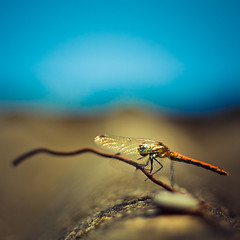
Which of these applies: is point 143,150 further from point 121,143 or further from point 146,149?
point 121,143

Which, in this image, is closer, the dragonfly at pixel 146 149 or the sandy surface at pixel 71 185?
the sandy surface at pixel 71 185

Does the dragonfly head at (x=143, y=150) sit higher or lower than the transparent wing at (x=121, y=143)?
lower

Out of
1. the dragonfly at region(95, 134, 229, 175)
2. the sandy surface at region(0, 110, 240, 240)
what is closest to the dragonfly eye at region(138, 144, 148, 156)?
the dragonfly at region(95, 134, 229, 175)

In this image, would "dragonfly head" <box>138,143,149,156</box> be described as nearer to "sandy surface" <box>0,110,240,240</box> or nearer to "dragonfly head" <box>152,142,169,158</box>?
"dragonfly head" <box>152,142,169,158</box>

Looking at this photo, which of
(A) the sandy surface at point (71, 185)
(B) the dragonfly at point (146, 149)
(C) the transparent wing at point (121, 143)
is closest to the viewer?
(A) the sandy surface at point (71, 185)

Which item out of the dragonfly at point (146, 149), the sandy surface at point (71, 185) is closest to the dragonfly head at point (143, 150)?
the dragonfly at point (146, 149)

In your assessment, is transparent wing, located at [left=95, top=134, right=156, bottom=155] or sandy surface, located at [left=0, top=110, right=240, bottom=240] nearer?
sandy surface, located at [left=0, top=110, right=240, bottom=240]

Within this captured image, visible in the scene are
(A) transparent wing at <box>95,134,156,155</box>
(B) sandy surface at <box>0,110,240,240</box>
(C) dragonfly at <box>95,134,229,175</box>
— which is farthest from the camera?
(A) transparent wing at <box>95,134,156,155</box>

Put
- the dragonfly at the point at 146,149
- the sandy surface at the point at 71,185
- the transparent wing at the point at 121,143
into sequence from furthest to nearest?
1. the transparent wing at the point at 121,143
2. the dragonfly at the point at 146,149
3. the sandy surface at the point at 71,185

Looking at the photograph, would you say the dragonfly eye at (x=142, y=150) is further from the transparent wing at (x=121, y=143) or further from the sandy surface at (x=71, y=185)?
the sandy surface at (x=71, y=185)
